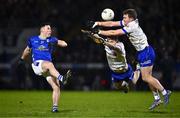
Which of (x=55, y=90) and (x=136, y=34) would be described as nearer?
(x=55, y=90)

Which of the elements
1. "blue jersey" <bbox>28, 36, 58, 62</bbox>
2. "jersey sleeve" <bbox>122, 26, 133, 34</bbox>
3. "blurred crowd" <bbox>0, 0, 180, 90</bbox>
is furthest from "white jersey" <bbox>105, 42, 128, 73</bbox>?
"blurred crowd" <bbox>0, 0, 180, 90</bbox>

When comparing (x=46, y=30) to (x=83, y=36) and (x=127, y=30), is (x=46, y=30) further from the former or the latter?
(x=83, y=36)

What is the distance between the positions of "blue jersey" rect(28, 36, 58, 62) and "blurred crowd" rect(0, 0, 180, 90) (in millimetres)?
10805

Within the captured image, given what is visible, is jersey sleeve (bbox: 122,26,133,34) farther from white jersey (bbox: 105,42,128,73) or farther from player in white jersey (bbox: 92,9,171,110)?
white jersey (bbox: 105,42,128,73)

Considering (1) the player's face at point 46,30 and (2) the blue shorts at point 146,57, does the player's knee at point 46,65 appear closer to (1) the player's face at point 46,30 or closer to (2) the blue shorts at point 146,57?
(1) the player's face at point 46,30

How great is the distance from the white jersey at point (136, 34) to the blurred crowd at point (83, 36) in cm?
1045

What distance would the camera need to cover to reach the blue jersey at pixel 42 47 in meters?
14.4

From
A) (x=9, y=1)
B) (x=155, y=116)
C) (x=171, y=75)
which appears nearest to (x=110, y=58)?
(x=155, y=116)

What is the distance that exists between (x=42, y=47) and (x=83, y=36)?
43.2 ft

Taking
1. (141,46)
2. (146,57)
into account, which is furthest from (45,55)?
(146,57)

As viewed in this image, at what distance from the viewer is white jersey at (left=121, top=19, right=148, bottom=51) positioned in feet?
46.8

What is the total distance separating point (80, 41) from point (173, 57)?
4.53 m

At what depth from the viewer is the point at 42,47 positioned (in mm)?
14461

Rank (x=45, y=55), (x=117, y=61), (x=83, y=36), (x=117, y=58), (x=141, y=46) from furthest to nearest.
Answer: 1. (x=83, y=36)
2. (x=117, y=61)
3. (x=117, y=58)
4. (x=141, y=46)
5. (x=45, y=55)
